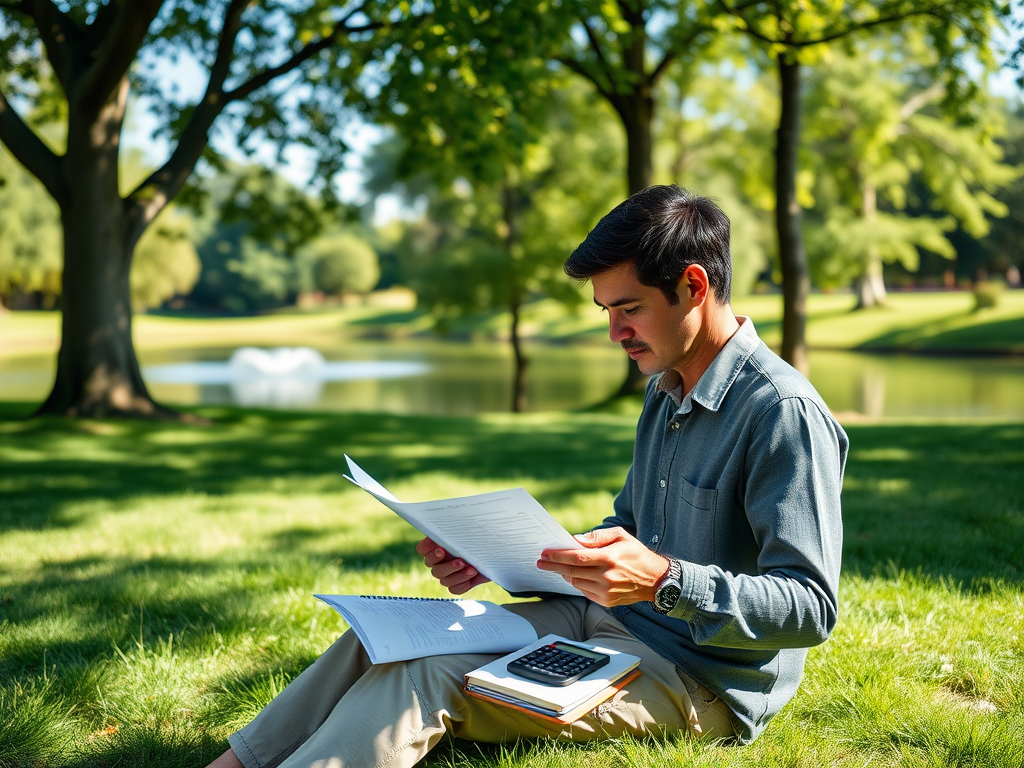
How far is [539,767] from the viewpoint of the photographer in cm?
233

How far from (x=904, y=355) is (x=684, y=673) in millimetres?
32691

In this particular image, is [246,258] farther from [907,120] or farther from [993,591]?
[993,591]

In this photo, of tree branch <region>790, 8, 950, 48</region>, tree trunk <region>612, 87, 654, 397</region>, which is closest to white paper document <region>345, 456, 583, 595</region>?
tree branch <region>790, 8, 950, 48</region>

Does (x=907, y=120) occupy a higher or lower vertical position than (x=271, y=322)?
higher

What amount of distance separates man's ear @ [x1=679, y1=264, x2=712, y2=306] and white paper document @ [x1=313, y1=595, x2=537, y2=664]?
104cm

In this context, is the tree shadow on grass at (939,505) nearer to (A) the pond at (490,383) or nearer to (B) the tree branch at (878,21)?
(B) the tree branch at (878,21)

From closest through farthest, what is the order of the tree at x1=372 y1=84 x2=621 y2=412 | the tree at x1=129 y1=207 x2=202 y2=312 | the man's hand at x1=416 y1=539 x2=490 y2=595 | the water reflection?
the man's hand at x1=416 y1=539 x2=490 y2=595 → the tree at x1=372 y1=84 x2=621 y2=412 → the water reflection → the tree at x1=129 y1=207 x2=202 y2=312

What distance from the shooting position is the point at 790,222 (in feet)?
40.7

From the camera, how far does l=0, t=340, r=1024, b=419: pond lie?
1831cm

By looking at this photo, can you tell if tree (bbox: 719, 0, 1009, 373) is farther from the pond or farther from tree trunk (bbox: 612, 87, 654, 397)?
the pond

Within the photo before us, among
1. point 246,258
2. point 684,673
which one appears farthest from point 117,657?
point 246,258

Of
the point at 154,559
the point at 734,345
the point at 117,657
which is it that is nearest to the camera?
the point at 734,345

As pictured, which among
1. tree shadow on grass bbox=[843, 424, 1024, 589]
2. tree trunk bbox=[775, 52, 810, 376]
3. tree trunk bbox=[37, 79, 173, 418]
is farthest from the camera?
tree trunk bbox=[775, 52, 810, 376]

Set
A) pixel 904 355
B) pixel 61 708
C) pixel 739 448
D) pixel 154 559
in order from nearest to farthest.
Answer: pixel 739 448 < pixel 61 708 < pixel 154 559 < pixel 904 355
